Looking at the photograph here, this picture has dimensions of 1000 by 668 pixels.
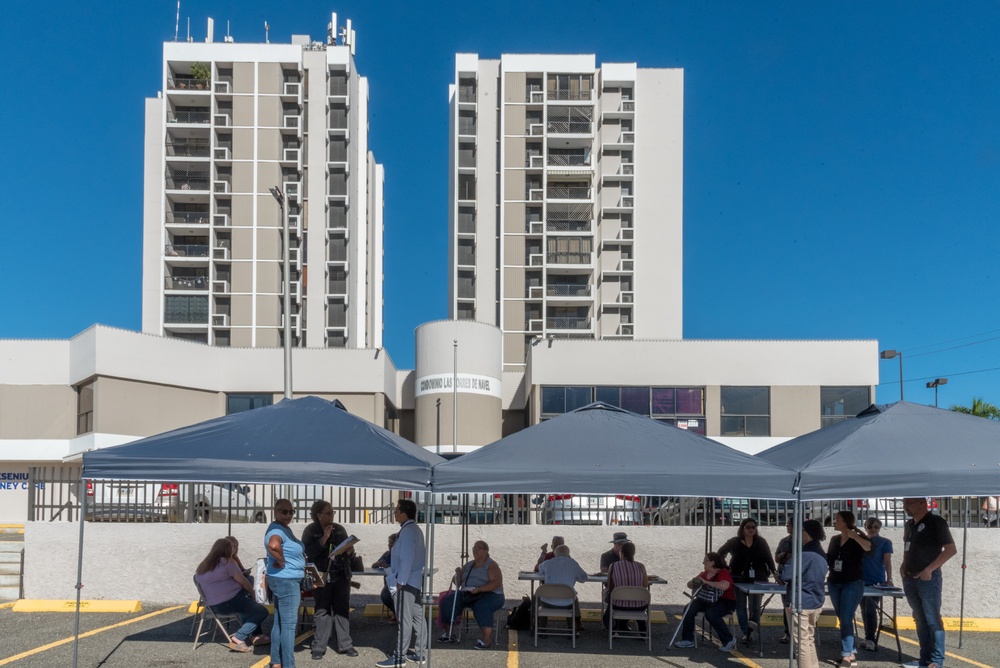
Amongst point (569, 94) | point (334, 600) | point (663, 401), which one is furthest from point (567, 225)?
point (334, 600)

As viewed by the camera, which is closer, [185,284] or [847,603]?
[847,603]

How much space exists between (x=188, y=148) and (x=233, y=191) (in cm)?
403

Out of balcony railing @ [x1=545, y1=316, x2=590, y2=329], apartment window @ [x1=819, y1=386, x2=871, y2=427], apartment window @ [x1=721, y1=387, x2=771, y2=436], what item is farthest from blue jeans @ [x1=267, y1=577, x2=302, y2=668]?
balcony railing @ [x1=545, y1=316, x2=590, y2=329]

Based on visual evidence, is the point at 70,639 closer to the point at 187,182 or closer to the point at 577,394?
the point at 577,394

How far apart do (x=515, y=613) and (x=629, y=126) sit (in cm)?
5167

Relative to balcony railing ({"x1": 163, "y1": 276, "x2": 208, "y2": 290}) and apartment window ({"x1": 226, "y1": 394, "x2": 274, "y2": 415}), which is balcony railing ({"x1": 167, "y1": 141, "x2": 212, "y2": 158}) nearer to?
balcony railing ({"x1": 163, "y1": 276, "x2": 208, "y2": 290})

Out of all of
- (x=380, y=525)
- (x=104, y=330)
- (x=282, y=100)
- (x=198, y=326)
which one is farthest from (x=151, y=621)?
(x=282, y=100)

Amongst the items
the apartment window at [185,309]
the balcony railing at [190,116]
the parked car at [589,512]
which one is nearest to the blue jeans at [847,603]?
the parked car at [589,512]

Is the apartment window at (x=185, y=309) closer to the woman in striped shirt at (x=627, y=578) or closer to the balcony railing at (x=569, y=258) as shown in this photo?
the balcony railing at (x=569, y=258)

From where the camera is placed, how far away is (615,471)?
8891 mm

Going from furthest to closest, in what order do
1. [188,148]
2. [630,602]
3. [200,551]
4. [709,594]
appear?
[188,148]
[200,551]
[630,602]
[709,594]

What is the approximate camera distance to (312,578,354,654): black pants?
10031 mm

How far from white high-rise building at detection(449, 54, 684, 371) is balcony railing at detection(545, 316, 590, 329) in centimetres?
9

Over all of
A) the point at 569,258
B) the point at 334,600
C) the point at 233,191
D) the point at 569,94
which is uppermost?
the point at 569,94
